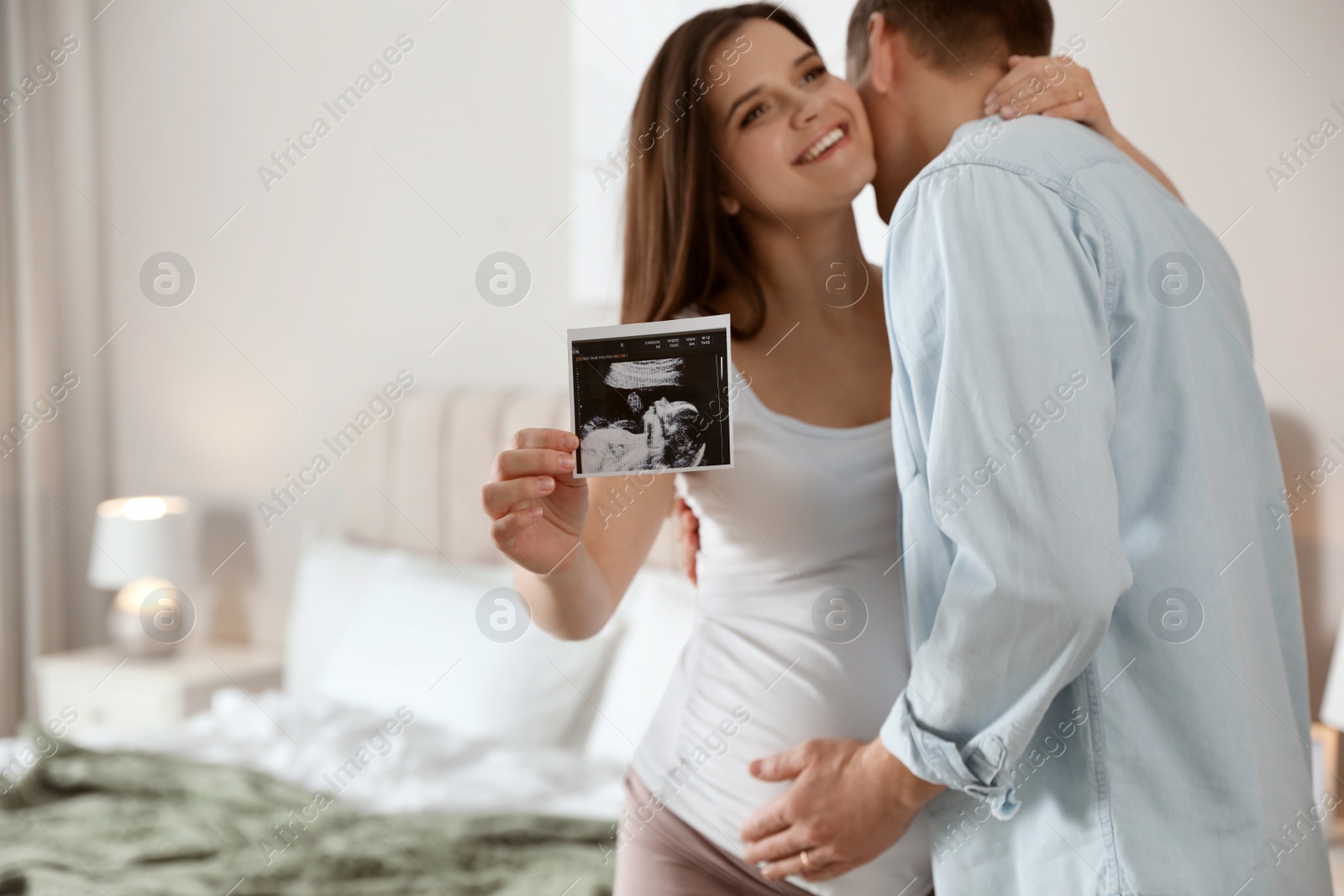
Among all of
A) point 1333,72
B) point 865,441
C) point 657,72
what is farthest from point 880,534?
point 1333,72

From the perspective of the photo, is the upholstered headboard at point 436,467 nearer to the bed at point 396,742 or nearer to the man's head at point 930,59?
the bed at point 396,742

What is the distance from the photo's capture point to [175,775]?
1.80m

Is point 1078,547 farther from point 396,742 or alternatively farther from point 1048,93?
point 396,742

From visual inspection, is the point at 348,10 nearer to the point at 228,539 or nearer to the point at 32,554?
the point at 228,539

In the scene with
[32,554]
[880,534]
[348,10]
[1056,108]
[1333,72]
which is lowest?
[32,554]

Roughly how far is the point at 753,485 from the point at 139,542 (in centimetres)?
228

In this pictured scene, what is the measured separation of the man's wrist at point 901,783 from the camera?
2.49 ft

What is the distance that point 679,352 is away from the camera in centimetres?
76

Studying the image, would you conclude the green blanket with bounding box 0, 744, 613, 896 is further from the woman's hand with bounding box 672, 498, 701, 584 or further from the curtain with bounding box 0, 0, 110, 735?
the curtain with bounding box 0, 0, 110, 735

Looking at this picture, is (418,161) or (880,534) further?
(418,161)

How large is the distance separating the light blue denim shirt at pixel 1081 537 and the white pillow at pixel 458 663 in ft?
4.41

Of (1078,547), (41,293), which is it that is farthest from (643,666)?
(41,293)

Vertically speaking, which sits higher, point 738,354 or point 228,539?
point 738,354

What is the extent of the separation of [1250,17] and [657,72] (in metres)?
1.01
